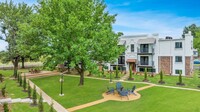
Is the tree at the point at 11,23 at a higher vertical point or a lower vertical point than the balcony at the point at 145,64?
higher

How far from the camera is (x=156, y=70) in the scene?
42000 millimetres

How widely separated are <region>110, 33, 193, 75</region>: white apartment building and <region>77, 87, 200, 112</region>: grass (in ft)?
55.6

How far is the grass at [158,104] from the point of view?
56.8 ft

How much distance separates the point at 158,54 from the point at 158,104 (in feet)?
81.0

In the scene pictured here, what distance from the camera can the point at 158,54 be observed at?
41.8 m

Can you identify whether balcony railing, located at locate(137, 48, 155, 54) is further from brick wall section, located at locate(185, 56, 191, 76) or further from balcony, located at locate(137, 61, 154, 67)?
brick wall section, located at locate(185, 56, 191, 76)

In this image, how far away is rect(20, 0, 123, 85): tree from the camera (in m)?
23.7

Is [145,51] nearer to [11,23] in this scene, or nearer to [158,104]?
[158,104]

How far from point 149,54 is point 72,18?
24648 mm

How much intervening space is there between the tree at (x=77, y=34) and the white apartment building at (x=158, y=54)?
16.8 m

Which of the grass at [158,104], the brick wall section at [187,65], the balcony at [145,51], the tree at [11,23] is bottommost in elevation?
the grass at [158,104]

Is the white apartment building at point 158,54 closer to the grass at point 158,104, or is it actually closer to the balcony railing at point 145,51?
the balcony railing at point 145,51

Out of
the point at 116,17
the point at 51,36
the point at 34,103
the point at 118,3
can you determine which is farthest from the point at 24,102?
the point at 118,3

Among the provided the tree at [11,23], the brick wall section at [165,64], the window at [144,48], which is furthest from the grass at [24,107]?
the window at [144,48]
